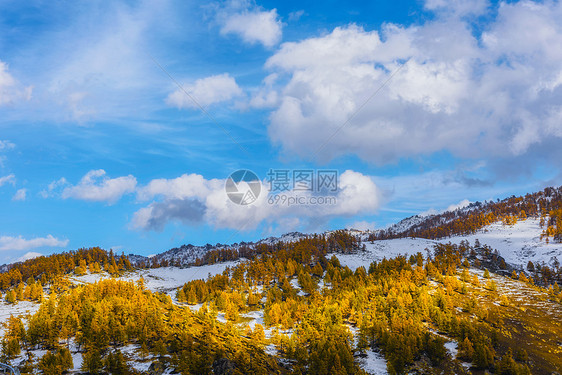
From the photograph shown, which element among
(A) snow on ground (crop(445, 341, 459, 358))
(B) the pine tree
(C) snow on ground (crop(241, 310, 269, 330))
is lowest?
(A) snow on ground (crop(445, 341, 459, 358))

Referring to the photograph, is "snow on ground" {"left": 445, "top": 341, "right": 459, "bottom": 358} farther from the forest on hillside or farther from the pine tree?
the pine tree

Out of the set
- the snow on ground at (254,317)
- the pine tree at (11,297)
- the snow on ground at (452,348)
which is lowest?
the snow on ground at (452,348)

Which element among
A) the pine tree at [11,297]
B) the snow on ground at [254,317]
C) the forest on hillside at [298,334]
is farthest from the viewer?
the pine tree at [11,297]

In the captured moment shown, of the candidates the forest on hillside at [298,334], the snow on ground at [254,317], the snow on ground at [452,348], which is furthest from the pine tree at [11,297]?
the snow on ground at [452,348]

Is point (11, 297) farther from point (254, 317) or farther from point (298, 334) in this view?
point (298, 334)

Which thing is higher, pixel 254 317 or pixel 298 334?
pixel 298 334

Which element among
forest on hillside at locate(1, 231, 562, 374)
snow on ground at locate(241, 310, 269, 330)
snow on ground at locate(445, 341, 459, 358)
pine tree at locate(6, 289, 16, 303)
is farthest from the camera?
pine tree at locate(6, 289, 16, 303)

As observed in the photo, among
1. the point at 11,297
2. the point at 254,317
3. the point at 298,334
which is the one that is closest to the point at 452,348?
the point at 298,334

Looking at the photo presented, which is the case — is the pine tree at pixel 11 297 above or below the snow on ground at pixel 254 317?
above

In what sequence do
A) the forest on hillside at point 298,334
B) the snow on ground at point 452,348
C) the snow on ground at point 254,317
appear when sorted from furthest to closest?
the snow on ground at point 254,317
the snow on ground at point 452,348
the forest on hillside at point 298,334

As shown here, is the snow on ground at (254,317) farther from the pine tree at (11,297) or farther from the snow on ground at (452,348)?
the pine tree at (11,297)

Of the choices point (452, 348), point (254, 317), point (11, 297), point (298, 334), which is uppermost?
point (11, 297)

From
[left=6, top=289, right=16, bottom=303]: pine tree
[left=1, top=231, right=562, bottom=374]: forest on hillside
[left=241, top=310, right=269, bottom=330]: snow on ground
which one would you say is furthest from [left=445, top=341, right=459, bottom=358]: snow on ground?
[left=6, top=289, right=16, bottom=303]: pine tree

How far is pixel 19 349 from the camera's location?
7750 centimetres
